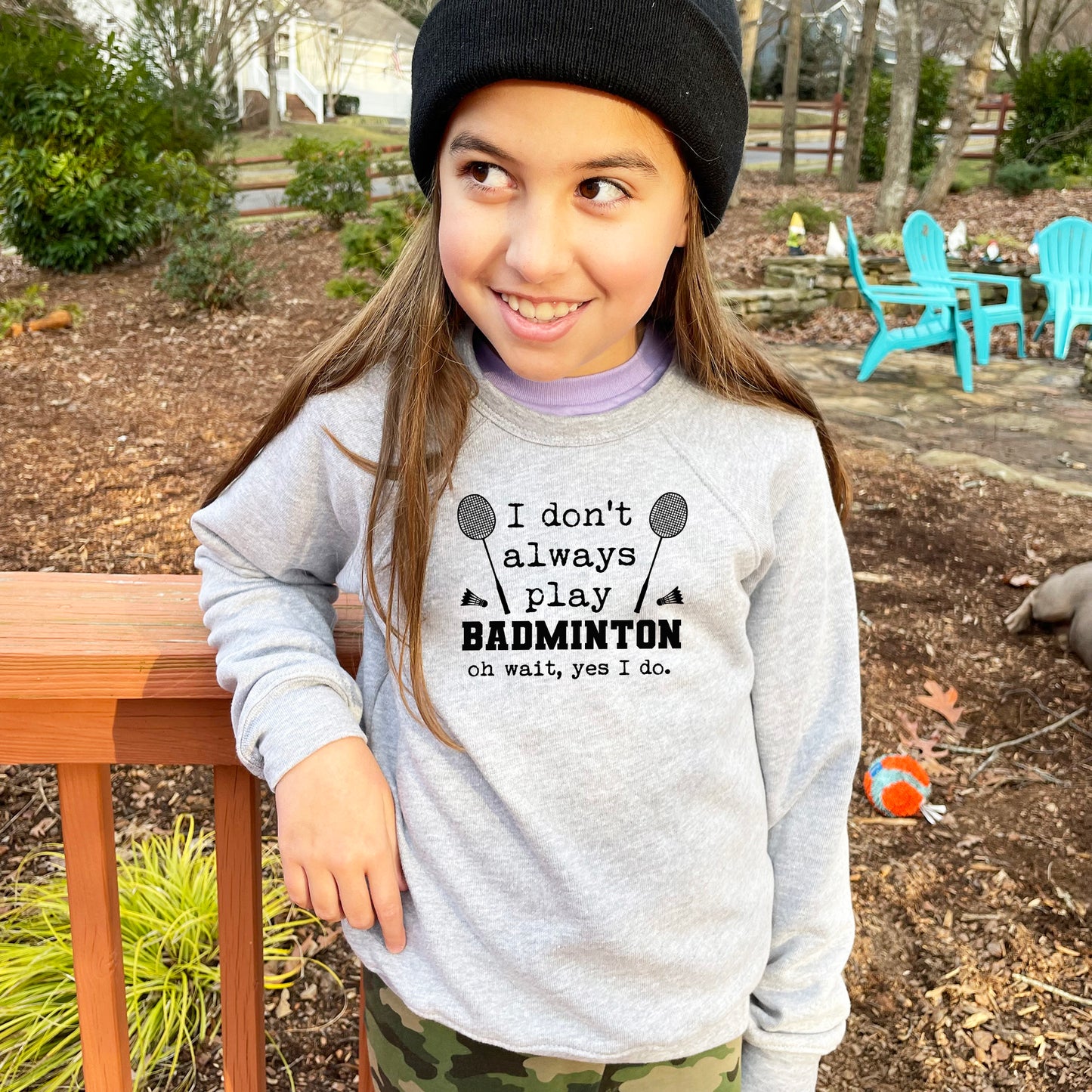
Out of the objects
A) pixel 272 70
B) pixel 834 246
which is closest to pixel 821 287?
pixel 834 246

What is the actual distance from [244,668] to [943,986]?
6.77 feet

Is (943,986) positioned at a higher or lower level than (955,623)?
lower

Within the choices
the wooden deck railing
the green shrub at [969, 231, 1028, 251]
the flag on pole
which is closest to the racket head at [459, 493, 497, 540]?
the wooden deck railing

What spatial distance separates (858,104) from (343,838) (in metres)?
17.8

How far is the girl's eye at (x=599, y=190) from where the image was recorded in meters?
1.11

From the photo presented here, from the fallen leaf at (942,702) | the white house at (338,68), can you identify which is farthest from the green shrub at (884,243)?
the white house at (338,68)

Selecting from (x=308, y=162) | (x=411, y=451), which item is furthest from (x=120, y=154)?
(x=411, y=451)

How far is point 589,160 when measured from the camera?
1.08 meters

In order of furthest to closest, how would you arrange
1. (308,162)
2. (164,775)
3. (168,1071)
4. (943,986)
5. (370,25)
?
(370,25)
(308,162)
(164,775)
(943,986)
(168,1071)

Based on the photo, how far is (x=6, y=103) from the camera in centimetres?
915

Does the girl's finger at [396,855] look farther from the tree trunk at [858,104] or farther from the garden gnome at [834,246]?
the tree trunk at [858,104]

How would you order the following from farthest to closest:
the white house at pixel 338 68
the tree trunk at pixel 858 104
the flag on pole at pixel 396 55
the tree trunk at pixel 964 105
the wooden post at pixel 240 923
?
the flag on pole at pixel 396 55 < the white house at pixel 338 68 < the tree trunk at pixel 858 104 < the tree trunk at pixel 964 105 < the wooden post at pixel 240 923

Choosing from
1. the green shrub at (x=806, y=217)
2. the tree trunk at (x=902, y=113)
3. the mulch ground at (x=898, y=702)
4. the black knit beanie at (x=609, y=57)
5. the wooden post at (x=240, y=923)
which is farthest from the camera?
the green shrub at (x=806, y=217)

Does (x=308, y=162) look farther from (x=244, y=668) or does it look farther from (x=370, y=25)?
(x=370, y=25)
